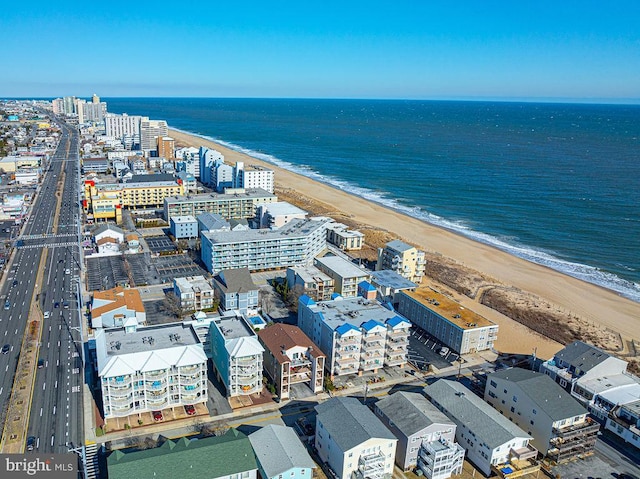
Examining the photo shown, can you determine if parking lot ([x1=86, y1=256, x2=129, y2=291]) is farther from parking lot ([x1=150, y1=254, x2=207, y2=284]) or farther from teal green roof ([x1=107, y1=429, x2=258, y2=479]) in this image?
teal green roof ([x1=107, y1=429, x2=258, y2=479])

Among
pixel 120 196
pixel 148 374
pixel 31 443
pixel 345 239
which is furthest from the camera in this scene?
pixel 120 196

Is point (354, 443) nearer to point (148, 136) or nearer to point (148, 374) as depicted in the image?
point (148, 374)

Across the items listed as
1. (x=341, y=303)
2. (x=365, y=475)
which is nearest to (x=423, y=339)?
(x=341, y=303)

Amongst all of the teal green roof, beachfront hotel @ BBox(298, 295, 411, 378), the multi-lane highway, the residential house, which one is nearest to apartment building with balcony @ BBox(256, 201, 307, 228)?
the multi-lane highway

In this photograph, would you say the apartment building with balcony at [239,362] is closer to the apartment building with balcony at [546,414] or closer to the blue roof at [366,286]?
the blue roof at [366,286]

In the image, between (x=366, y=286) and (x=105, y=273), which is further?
(x=105, y=273)

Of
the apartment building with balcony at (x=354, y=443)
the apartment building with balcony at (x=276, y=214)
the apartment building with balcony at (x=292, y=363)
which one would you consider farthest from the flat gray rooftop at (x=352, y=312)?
the apartment building with balcony at (x=276, y=214)

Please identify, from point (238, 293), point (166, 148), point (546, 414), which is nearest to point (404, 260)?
point (238, 293)

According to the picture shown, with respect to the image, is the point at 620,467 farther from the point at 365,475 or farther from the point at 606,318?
the point at 606,318
